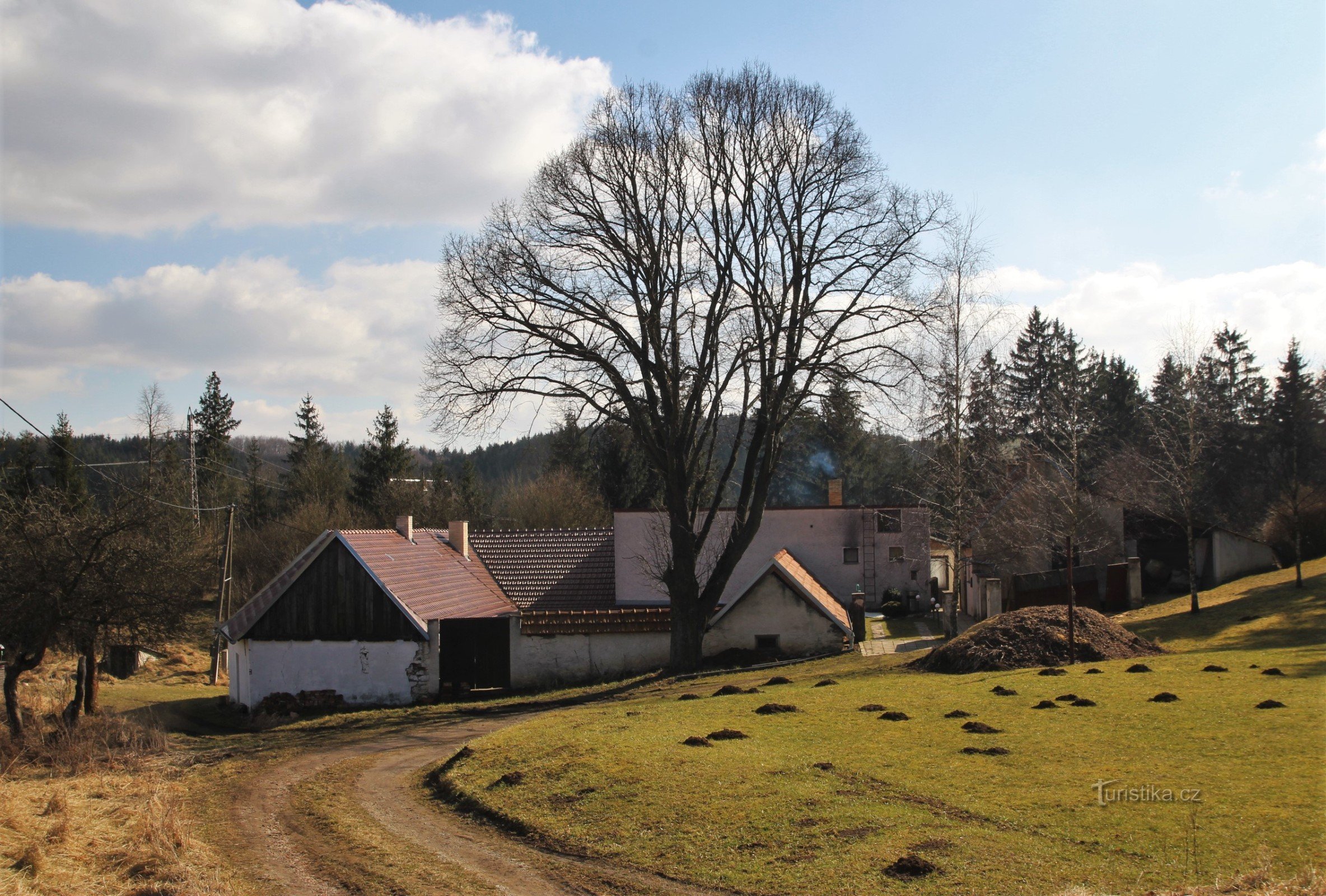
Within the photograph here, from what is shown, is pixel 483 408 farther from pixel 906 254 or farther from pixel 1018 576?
pixel 1018 576

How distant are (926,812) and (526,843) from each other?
4.42m

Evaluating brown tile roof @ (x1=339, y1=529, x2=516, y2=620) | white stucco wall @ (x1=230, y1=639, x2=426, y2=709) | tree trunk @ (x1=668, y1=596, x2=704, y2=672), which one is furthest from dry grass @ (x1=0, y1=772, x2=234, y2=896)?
tree trunk @ (x1=668, y1=596, x2=704, y2=672)

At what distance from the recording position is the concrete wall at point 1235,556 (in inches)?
1478

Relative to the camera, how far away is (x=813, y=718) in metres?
14.7

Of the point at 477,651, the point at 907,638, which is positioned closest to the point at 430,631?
the point at 477,651

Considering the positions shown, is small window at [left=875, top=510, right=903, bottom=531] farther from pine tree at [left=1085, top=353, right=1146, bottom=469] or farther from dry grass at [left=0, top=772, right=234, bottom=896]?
dry grass at [left=0, top=772, right=234, bottom=896]

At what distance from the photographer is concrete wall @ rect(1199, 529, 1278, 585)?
37.5 meters

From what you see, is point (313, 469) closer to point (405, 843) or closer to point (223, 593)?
point (223, 593)

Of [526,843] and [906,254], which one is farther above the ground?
[906,254]

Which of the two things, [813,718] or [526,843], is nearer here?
[526,843]

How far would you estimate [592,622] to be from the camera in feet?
88.6

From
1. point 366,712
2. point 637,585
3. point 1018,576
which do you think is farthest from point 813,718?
point 637,585

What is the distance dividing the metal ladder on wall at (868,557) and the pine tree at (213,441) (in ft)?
124

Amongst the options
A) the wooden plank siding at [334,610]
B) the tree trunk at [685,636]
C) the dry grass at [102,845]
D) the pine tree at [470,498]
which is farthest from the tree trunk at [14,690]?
the pine tree at [470,498]
